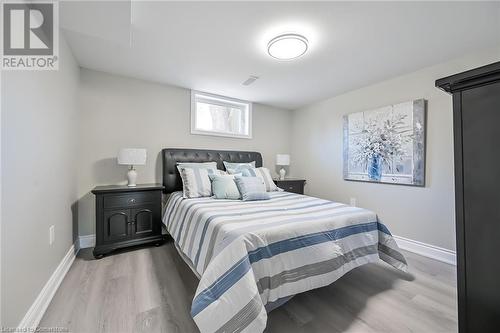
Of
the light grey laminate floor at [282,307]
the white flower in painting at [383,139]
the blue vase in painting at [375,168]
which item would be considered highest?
the white flower in painting at [383,139]

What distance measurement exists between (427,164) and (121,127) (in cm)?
406

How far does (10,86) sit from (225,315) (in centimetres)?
177

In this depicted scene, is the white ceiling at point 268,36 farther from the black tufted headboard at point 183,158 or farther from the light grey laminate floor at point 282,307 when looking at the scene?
the light grey laminate floor at point 282,307

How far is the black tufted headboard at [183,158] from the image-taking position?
10.1 ft

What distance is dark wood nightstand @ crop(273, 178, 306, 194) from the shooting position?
3.70 m

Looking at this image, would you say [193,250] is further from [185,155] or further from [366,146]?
[366,146]

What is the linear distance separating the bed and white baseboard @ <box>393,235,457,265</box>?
2.96 feet

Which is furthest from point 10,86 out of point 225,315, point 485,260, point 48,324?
point 485,260

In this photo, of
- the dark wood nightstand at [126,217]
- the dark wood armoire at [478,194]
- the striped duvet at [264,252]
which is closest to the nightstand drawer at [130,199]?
the dark wood nightstand at [126,217]

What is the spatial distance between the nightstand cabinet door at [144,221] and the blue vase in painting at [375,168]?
311 cm

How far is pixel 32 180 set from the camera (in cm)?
139

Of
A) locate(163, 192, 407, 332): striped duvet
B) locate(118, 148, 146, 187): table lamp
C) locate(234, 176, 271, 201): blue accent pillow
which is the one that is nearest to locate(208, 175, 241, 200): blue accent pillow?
locate(234, 176, 271, 201): blue accent pillow

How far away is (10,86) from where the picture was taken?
1.16 m

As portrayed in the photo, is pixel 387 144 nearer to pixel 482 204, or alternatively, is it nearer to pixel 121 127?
pixel 482 204
